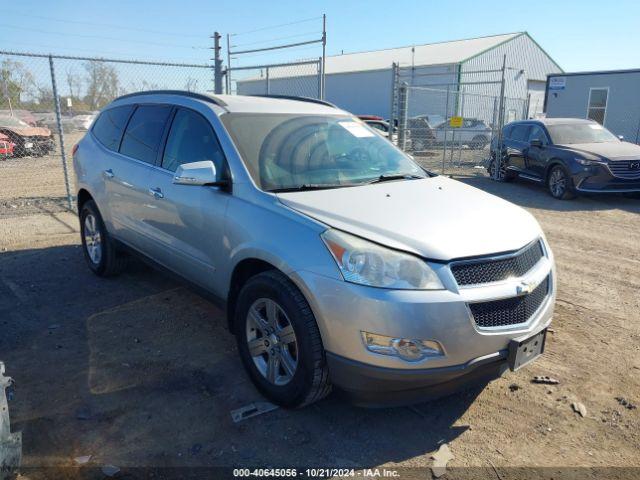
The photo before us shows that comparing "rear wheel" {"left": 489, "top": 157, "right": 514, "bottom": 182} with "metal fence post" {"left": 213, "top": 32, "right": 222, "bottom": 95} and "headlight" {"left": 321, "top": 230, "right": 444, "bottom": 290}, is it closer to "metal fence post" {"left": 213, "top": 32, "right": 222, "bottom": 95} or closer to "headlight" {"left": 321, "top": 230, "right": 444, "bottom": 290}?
"metal fence post" {"left": 213, "top": 32, "right": 222, "bottom": 95}

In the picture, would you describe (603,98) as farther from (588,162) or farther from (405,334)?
(405,334)

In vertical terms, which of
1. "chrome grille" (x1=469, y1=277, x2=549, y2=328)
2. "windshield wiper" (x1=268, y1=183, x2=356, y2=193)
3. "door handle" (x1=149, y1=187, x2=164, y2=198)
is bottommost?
"chrome grille" (x1=469, y1=277, x2=549, y2=328)

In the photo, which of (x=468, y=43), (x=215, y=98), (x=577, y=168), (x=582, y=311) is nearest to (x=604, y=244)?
(x=582, y=311)

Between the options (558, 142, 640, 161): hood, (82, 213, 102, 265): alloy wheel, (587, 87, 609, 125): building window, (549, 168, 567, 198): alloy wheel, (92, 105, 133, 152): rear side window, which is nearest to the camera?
(92, 105, 133, 152): rear side window

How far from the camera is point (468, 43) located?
1375 inches

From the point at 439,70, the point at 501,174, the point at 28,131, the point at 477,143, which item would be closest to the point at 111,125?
the point at 501,174

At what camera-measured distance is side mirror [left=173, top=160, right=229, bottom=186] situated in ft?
11.0

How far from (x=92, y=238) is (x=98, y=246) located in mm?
218

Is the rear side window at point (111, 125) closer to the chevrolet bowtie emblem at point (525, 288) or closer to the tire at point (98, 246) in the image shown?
the tire at point (98, 246)

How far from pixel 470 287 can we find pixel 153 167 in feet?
9.18

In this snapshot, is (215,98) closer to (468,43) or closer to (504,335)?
(504,335)

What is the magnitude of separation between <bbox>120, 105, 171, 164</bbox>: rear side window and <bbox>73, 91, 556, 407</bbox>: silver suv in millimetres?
21

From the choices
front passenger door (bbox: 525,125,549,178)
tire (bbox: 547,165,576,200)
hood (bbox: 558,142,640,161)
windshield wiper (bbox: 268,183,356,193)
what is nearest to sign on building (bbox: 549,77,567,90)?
front passenger door (bbox: 525,125,549,178)

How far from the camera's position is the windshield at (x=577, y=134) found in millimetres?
11227
